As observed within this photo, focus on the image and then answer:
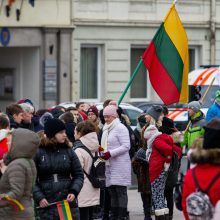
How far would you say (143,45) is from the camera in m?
36.5

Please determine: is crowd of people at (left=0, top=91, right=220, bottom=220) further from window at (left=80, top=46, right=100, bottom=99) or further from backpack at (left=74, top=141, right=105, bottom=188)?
window at (left=80, top=46, right=100, bottom=99)

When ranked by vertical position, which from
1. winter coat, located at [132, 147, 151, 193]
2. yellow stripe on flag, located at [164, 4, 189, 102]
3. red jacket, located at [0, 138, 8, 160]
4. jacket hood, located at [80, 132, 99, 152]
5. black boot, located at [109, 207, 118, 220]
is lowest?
black boot, located at [109, 207, 118, 220]

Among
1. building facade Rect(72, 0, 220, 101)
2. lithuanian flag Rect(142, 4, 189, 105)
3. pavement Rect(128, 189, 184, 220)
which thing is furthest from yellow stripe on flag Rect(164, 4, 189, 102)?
building facade Rect(72, 0, 220, 101)

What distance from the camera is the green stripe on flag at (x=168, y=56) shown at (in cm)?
1656

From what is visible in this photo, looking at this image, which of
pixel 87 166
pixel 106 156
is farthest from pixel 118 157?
pixel 87 166

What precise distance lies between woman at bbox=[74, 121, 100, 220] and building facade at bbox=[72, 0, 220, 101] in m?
21.5

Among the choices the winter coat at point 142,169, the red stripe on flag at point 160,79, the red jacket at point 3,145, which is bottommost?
the winter coat at point 142,169

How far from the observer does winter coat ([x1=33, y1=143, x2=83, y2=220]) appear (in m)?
10.8

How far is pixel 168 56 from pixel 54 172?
6.21 meters

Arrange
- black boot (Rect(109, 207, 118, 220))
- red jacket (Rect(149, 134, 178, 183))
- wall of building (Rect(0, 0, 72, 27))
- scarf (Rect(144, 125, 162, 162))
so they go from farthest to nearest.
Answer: wall of building (Rect(0, 0, 72, 27)) < black boot (Rect(109, 207, 118, 220)) < scarf (Rect(144, 125, 162, 162)) < red jacket (Rect(149, 134, 178, 183))

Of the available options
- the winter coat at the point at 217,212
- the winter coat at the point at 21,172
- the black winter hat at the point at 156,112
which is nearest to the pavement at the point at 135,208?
the black winter hat at the point at 156,112

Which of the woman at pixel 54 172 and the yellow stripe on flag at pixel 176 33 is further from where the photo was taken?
the yellow stripe on flag at pixel 176 33

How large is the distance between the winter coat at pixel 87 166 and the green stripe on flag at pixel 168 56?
11.6 ft

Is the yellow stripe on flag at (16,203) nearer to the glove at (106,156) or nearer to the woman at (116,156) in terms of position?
the glove at (106,156)
